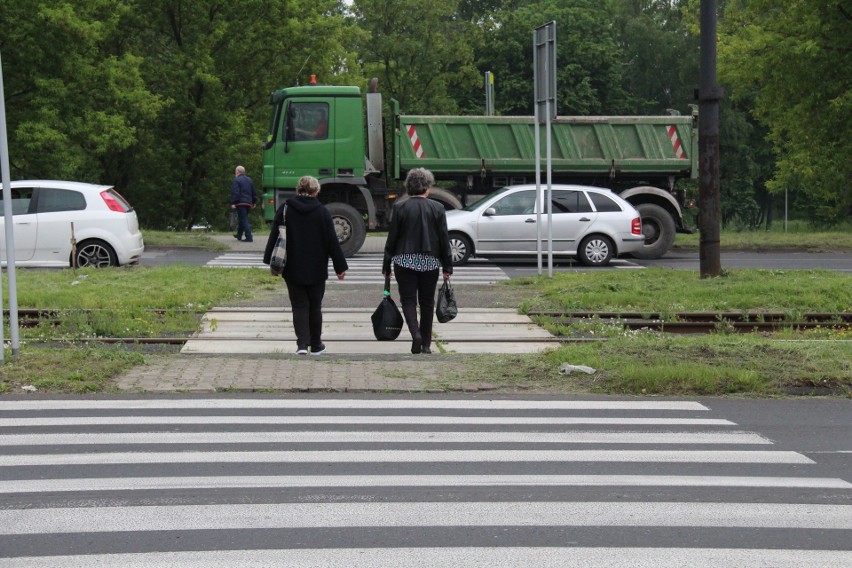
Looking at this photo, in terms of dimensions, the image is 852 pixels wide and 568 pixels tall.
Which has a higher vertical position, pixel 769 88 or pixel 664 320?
pixel 769 88

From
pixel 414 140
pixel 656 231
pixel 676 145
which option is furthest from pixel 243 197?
pixel 676 145

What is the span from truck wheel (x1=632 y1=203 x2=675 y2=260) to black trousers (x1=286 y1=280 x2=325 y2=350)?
1447 centimetres

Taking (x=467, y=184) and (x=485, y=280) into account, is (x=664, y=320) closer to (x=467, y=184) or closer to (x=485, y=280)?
(x=485, y=280)

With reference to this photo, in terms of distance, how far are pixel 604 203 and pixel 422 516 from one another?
17.2 meters

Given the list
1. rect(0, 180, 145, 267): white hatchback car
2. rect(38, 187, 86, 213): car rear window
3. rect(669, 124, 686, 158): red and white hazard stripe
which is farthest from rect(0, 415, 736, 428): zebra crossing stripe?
rect(669, 124, 686, 158): red and white hazard stripe

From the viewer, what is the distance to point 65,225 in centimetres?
1947

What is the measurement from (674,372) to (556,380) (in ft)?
3.13

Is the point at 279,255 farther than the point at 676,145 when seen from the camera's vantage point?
No

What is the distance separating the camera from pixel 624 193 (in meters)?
25.9

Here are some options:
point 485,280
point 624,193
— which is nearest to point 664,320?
point 485,280

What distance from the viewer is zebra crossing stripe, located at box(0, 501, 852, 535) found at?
5980mm

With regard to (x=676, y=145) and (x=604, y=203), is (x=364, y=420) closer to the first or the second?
(x=604, y=203)

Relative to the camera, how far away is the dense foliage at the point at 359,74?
1321 inches

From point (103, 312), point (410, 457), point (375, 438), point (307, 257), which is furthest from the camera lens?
point (103, 312)
